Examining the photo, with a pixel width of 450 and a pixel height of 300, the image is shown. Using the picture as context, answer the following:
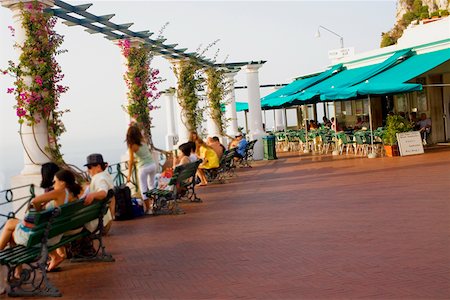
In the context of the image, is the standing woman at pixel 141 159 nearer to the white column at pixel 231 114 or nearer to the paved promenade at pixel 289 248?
the paved promenade at pixel 289 248

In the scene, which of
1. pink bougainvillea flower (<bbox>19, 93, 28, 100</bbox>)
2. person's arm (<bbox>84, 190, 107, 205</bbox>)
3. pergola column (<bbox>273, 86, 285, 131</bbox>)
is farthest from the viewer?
pergola column (<bbox>273, 86, 285, 131</bbox>)

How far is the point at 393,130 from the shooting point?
1927cm

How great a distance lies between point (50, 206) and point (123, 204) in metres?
3.60

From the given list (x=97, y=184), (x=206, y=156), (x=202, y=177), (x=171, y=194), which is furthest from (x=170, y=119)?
(x=97, y=184)

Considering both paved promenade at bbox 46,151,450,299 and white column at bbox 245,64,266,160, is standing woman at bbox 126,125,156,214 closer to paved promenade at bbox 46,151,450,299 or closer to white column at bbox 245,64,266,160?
paved promenade at bbox 46,151,450,299

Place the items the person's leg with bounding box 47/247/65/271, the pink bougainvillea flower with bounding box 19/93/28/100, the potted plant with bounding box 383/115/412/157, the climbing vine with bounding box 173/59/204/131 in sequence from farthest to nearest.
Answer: the climbing vine with bounding box 173/59/204/131
the potted plant with bounding box 383/115/412/157
the pink bougainvillea flower with bounding box 19/93/28/100
the person's leg with bounding box 47/247/65/271

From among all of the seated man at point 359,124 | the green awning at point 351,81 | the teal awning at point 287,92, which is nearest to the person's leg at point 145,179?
the green awning at point 351,81

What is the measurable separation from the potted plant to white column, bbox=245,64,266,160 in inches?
209

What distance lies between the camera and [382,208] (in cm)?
979

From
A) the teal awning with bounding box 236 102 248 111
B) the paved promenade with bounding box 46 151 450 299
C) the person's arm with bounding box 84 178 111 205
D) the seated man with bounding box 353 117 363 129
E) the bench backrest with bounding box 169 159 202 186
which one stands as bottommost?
the paved promenade with bounding box 46 151 450 299

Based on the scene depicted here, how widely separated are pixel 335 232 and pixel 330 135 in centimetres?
1547

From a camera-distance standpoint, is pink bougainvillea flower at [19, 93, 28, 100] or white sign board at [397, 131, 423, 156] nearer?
pink bougainvillea flower at [19, 93, 28, 100]

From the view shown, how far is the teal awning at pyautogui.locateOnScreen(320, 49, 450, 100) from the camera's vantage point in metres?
18.6

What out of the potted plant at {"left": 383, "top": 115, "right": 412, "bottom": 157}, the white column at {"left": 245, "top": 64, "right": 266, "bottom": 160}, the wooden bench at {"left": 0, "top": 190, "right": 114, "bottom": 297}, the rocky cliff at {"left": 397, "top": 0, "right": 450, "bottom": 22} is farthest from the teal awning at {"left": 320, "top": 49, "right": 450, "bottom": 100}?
the rocky cliff at {"left": 397, "top": 0, "right": 450, "bottom": 22}
